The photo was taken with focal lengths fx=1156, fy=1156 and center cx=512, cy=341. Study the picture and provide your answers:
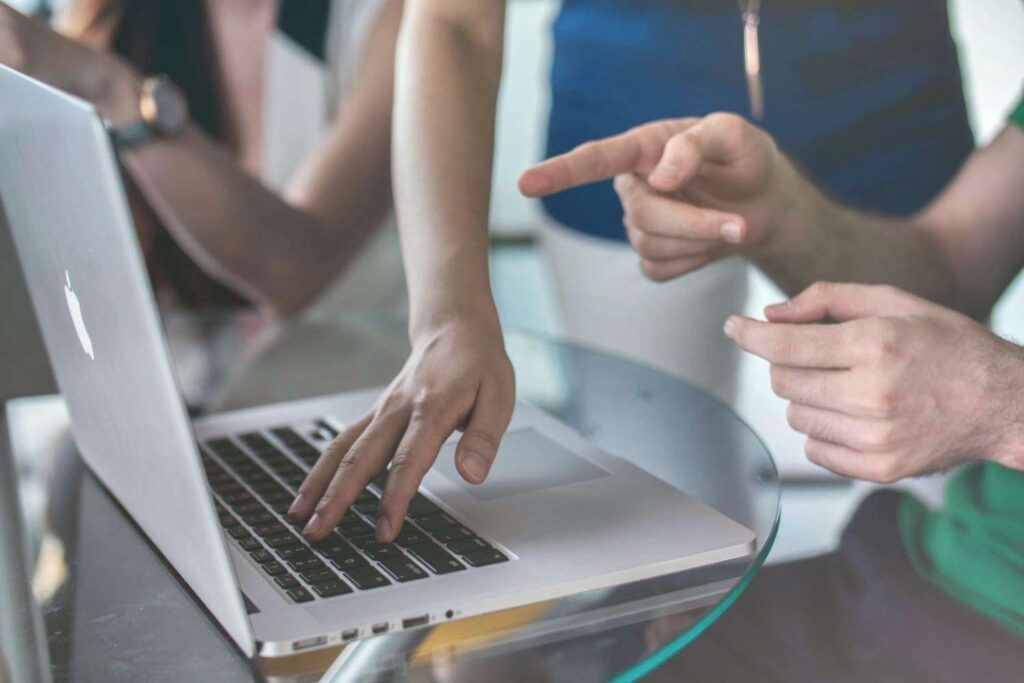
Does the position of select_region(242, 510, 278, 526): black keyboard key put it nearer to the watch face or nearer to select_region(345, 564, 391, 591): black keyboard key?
select_region(345, 564, 391, 591): black keyboard key

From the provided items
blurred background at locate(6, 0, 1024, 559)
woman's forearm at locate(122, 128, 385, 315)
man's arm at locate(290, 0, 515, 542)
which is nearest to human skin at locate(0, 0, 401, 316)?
woman's forearm at locate(122, 128, 385, 315)

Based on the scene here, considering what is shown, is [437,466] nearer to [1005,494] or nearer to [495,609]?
[495,609]

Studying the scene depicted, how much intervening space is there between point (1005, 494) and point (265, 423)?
0.64m

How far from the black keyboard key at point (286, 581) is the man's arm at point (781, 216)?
1.25 ft

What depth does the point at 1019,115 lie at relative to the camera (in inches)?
49.0

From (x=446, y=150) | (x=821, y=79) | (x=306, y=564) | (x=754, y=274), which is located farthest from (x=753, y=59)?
(x=306, y=564)

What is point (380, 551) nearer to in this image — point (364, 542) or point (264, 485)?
point (364, 542)

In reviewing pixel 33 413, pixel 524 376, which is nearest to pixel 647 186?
pixel 524 376

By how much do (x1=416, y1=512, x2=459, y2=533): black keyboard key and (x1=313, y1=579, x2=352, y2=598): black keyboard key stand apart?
92 mm

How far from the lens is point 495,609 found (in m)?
0.69

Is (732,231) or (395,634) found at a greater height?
(732,231)

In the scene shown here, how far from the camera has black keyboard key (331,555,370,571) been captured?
0.72m

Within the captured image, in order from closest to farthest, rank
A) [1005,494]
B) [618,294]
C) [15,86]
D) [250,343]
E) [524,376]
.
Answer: [15,86] < [1005,494] < [524,376] < [250,343] < [618,294]

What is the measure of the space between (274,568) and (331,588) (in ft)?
0.17
